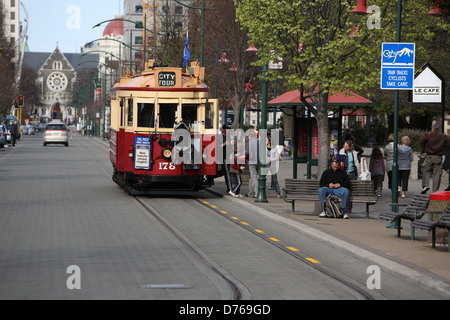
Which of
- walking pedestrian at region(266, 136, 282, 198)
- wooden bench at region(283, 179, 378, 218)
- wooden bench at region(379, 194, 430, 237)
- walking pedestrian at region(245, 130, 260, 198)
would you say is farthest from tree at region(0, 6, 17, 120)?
wooden bench at region(379, 194, 430, 237)

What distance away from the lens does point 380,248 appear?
14.2 metres

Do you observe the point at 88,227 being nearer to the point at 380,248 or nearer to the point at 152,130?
the point at 380,248

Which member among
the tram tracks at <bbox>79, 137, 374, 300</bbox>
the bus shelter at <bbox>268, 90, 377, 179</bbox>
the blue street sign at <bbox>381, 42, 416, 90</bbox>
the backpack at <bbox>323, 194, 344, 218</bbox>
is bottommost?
the tram tracks at <bbox>79, 137, 374, 300</bbox>

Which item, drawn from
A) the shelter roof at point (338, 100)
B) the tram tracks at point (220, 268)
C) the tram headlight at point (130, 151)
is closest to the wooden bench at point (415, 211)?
the tram tracks at point (220, 268)

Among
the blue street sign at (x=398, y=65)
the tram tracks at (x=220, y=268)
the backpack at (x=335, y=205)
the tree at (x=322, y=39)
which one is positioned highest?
the tree at (x=322, y=39)

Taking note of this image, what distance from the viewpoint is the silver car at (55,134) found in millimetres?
70125

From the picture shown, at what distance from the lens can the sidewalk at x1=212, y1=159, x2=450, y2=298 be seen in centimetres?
1164

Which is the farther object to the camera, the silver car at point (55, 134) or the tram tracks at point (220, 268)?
the silver car at point (55, 134)

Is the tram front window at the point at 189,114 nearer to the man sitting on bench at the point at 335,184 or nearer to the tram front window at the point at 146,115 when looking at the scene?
the tram front window at the point at 146,115

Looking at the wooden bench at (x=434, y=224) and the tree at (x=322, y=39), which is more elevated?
the tree at (x=322, y=39)

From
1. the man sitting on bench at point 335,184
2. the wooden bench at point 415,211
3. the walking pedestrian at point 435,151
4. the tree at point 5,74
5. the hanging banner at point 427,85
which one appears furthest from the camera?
the tree at point 5,74

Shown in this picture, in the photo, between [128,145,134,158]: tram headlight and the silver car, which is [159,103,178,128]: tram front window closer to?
[128,145,134,158]: tram headlight

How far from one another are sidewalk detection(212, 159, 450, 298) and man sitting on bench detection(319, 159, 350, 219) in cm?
47

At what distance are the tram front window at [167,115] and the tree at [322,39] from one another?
8.56 ft
